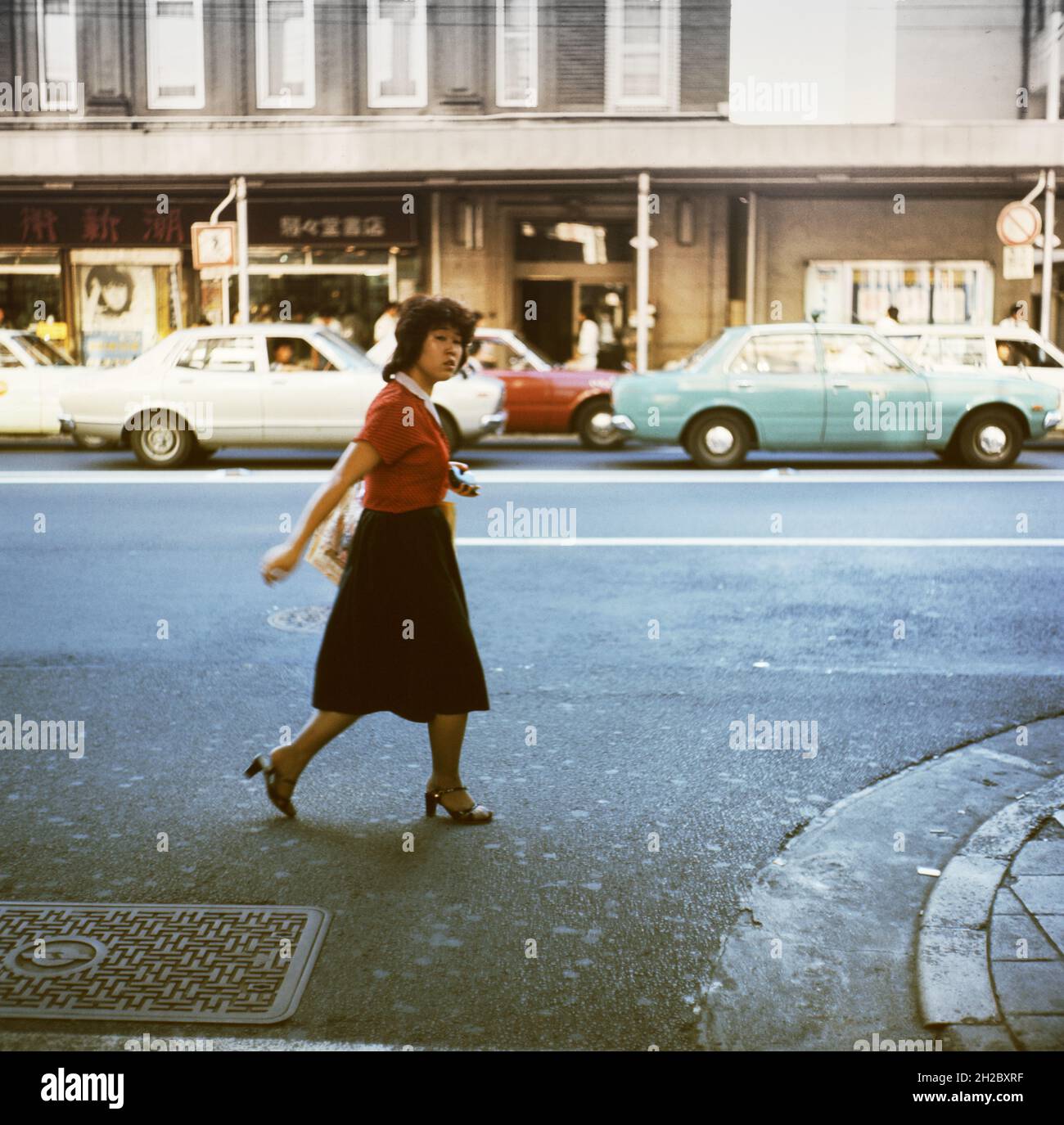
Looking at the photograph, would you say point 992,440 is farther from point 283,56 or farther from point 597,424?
point 283,56

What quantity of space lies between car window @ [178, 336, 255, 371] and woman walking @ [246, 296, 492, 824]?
11809mm

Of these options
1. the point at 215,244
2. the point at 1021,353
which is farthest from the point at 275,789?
the point at 215,244

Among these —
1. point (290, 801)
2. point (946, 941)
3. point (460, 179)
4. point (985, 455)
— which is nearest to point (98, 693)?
point (290, 801)

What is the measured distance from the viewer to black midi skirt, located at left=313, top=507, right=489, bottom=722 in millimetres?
4750

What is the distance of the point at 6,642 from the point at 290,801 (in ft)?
10.7

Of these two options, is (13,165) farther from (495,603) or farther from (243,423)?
(495,603)

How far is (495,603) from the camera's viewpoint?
869 cm

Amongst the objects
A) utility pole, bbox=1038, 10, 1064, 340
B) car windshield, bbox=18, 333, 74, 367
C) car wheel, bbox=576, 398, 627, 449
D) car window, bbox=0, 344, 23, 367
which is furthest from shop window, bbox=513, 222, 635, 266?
car window, bbox=0, 344, 23, 367

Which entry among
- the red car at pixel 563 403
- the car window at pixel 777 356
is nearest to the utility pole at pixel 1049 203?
the car window at pixel 777 356

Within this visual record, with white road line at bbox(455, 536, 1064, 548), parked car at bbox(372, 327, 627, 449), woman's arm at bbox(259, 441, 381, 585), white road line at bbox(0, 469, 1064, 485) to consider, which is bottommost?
white road line at bbox(455, 536, 1064, 548)

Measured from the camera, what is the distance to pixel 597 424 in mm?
18422

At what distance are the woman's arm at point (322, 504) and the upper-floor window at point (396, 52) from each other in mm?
21521

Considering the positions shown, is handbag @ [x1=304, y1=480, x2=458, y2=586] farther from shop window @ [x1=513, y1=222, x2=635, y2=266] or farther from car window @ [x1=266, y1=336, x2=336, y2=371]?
shop window @ [x1=513, y1=222, x2=635, y2=266]

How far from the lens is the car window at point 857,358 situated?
15984 mm
